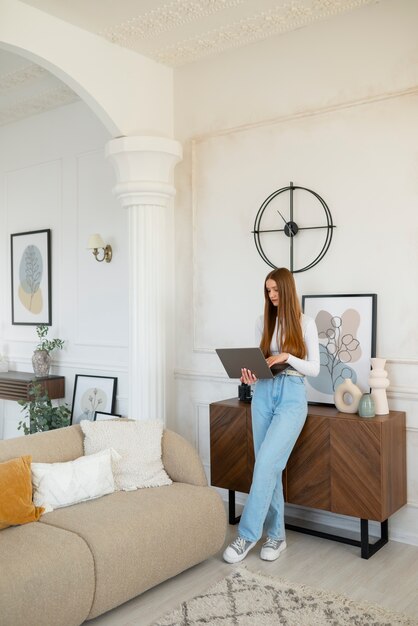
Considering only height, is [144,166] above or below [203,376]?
above

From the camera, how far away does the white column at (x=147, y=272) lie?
487 cm

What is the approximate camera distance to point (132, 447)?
3.91m

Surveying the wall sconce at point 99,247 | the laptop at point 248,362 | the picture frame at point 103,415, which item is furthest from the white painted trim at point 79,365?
the laptop at point 248,362

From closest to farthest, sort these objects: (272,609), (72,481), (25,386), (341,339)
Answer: (272,609) → (72,481) → (341,339) → (25,386)

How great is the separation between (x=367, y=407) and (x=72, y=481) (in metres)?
1.70

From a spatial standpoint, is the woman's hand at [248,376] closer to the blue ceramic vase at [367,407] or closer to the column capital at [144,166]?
the blue ceramic vase at [367,407]

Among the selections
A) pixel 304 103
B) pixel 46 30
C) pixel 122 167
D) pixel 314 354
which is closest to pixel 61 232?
pixel 122 167

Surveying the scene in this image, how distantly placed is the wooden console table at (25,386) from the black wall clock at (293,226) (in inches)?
93.7

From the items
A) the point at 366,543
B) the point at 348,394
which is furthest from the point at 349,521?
the point at 348,394

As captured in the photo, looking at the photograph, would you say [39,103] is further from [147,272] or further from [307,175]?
[307,175]

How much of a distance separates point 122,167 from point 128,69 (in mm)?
703

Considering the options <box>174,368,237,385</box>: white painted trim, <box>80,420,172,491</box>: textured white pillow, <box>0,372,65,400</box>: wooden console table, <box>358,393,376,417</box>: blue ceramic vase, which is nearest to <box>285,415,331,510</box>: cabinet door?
<box>358,393,376,417</box>: blue ceramic vase

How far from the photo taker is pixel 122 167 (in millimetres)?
4875

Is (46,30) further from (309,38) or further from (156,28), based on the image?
(309,38)
